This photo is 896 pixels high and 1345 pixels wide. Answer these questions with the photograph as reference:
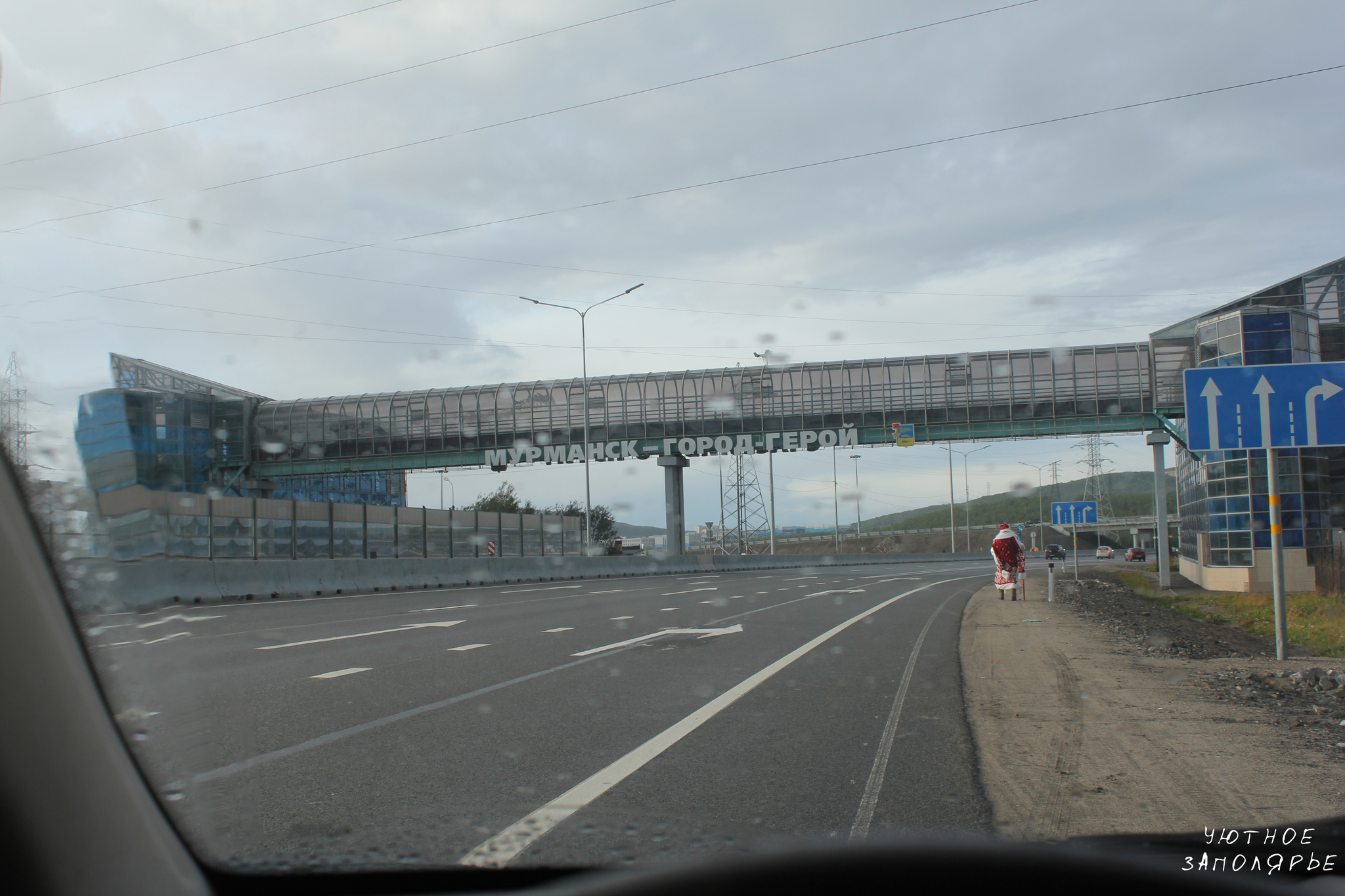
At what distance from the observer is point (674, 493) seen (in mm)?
51969

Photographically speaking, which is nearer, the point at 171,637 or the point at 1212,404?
the point at 171,637

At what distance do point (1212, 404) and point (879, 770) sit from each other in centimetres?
709

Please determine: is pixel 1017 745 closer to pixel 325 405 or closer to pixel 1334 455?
pixel 1334 455

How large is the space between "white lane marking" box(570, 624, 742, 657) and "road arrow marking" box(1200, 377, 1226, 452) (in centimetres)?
611

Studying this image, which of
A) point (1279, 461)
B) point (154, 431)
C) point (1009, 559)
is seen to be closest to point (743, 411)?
point (1279, 461)

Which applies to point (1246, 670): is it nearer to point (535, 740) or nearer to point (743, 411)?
point (535, 740)

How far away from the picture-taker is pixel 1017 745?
5.73m

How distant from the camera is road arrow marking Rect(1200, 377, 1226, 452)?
396 inches

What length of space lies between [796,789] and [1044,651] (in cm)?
712

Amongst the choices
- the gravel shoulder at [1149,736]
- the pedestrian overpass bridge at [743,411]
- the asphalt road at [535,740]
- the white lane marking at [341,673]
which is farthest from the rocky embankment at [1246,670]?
the pedestrian overpass bridge at [743,411]

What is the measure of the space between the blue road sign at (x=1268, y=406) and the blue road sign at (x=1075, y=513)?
2141 cm

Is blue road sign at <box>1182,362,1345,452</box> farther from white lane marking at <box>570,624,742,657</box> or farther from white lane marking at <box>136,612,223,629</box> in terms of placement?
white lane marking at <box>136,612,223,629</box>

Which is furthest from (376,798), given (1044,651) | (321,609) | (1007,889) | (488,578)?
(488,578)

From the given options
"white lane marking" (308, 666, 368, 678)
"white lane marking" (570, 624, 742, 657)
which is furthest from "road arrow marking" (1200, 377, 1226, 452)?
"white lane marking" (308, 666, 368, 678)
